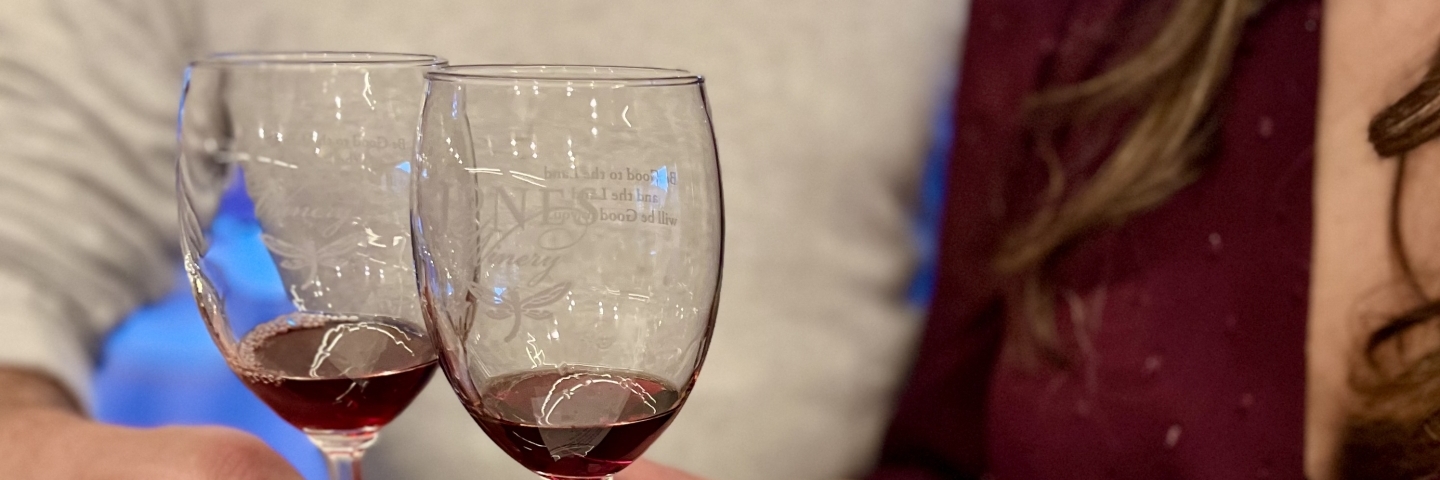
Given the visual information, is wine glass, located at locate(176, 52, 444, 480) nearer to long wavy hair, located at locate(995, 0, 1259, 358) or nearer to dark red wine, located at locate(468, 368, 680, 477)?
dark red wine, located at locate(468, 368, 680, 477)

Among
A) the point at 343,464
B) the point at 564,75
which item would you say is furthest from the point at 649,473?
the point at 564,75

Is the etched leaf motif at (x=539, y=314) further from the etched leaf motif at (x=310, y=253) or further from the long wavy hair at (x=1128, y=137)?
the long wavy hair at (x=1128, y=137)

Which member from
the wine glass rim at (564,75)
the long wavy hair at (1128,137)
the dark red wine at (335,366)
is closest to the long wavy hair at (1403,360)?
the long wavy hair at (1128,137)

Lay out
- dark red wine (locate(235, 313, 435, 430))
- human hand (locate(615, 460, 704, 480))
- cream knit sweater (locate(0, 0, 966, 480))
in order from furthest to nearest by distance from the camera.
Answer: cream knit sweater (locate(0, 0, 966, 480)) → human hand (locate(615, 460, 704, 480)) → dark red wine (locate(235, 313, 435, 430))

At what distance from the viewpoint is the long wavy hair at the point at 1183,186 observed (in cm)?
64

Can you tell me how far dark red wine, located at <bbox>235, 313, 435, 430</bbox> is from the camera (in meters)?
0.49

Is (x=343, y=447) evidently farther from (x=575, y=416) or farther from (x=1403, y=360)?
(x=1403, y=360)

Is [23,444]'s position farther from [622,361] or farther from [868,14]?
[868,14]

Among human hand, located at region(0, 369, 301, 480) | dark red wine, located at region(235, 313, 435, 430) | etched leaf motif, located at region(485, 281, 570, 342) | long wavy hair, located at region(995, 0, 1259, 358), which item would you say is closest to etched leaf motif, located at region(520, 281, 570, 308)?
etched leaf motif, located at region(485, 281, 570, 342)

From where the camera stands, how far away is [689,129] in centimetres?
40

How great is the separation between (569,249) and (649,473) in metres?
0.24

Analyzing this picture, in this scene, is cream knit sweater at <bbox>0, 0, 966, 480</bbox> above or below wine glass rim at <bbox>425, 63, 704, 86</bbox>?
below

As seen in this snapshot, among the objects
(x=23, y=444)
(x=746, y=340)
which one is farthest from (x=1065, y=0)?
(x=23, y=444)

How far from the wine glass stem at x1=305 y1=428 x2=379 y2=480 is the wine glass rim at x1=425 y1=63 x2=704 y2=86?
0.22 meters
